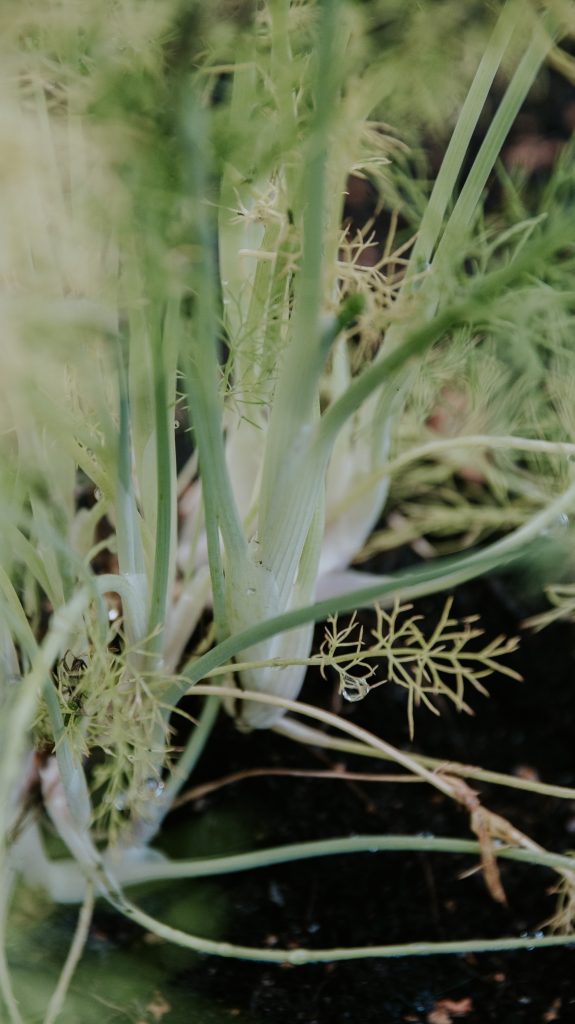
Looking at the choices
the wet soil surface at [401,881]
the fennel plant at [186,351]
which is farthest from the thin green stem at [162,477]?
the wet soil surface at [401,881]

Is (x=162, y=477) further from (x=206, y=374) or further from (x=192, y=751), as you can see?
(x=192, y=751)

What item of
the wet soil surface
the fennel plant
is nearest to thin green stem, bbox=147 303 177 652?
the fennel plant

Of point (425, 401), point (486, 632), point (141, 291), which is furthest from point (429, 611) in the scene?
point (141, 291)

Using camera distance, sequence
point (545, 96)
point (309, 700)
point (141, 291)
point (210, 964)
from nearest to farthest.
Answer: point (141, 291)
point (210, 964)
point (309, 700)
point (545, 96)

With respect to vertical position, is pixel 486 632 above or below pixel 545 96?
below

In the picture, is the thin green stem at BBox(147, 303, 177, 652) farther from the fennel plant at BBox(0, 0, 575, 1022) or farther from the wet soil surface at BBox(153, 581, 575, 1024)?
the wet soil surface at BBox(153, 581, 575, 1024)

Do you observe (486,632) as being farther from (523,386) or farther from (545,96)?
(545,96)

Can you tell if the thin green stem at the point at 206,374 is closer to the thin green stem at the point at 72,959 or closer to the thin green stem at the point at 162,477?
the thin green stem at the point at 162,477

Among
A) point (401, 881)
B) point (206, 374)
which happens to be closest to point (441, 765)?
point (401, 881)
